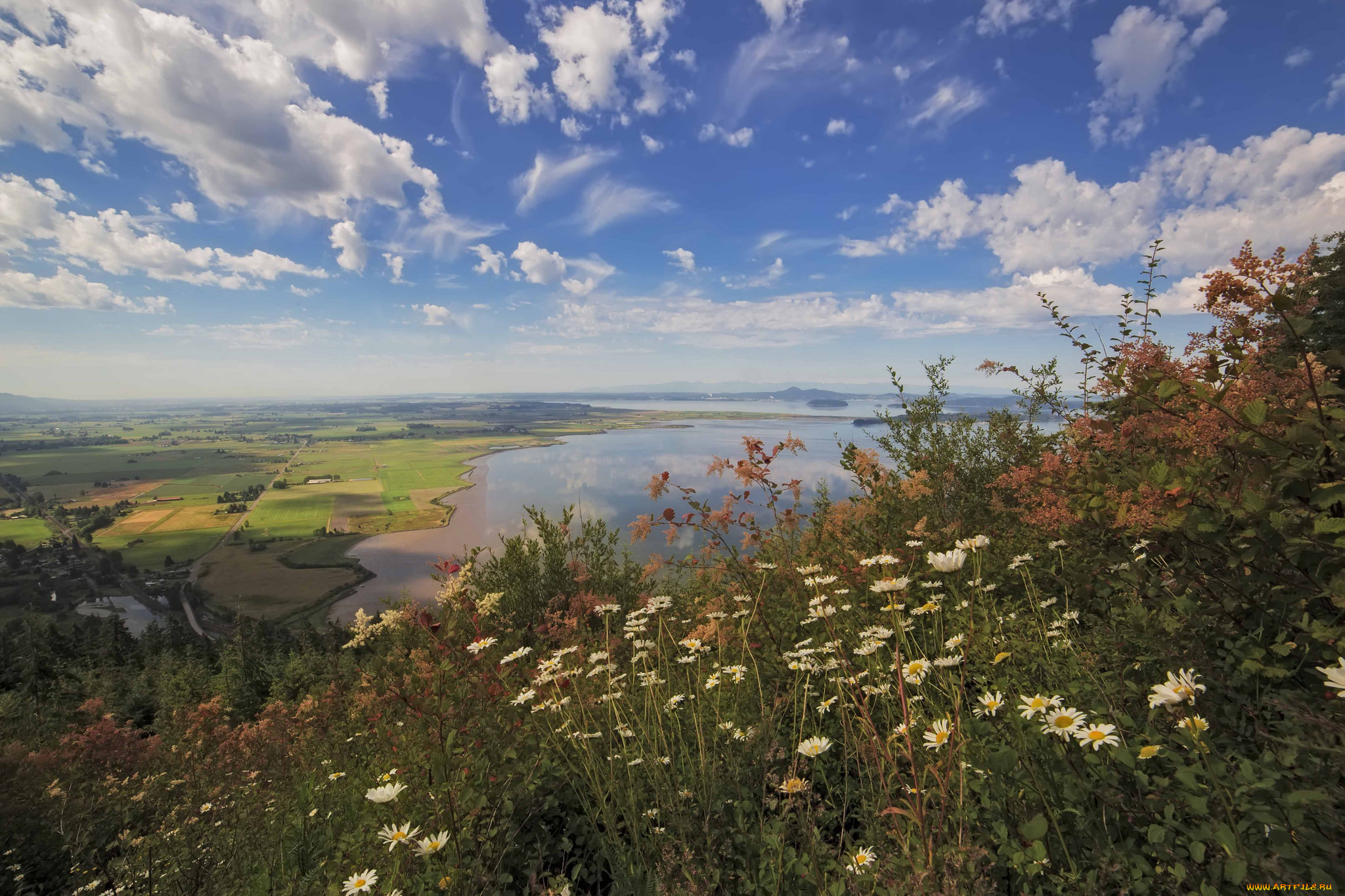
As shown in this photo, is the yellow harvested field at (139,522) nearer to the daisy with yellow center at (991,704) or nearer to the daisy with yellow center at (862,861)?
the daisy with yellow center at (862,861)

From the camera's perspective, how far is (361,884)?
172 cm

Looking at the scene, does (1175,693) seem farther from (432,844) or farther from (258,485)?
(258,485)

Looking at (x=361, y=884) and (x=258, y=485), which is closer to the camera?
(x=361, y=884)

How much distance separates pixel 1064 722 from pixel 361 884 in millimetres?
2325

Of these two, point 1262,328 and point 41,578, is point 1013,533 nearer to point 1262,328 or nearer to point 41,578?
point 1262,328

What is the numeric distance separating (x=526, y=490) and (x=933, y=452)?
1731 inches

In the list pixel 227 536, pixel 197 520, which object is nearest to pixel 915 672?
pixel 227 536

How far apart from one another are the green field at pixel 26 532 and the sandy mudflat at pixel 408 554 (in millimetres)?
39009

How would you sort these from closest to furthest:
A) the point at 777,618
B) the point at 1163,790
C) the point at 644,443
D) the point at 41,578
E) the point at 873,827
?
the point at 1163,790, the point at 873,827, the point at 777,618, the point at 41,578, the point at 644,443

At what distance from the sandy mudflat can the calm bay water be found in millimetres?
98

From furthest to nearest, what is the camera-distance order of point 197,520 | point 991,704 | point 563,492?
point 197,520 → point 563,492 → point 991,704

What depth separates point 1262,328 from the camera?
6.82 feet

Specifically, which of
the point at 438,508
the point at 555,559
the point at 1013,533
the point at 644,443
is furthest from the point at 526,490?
the point at 1013,533

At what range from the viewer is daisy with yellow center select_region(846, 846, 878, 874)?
146 cm
